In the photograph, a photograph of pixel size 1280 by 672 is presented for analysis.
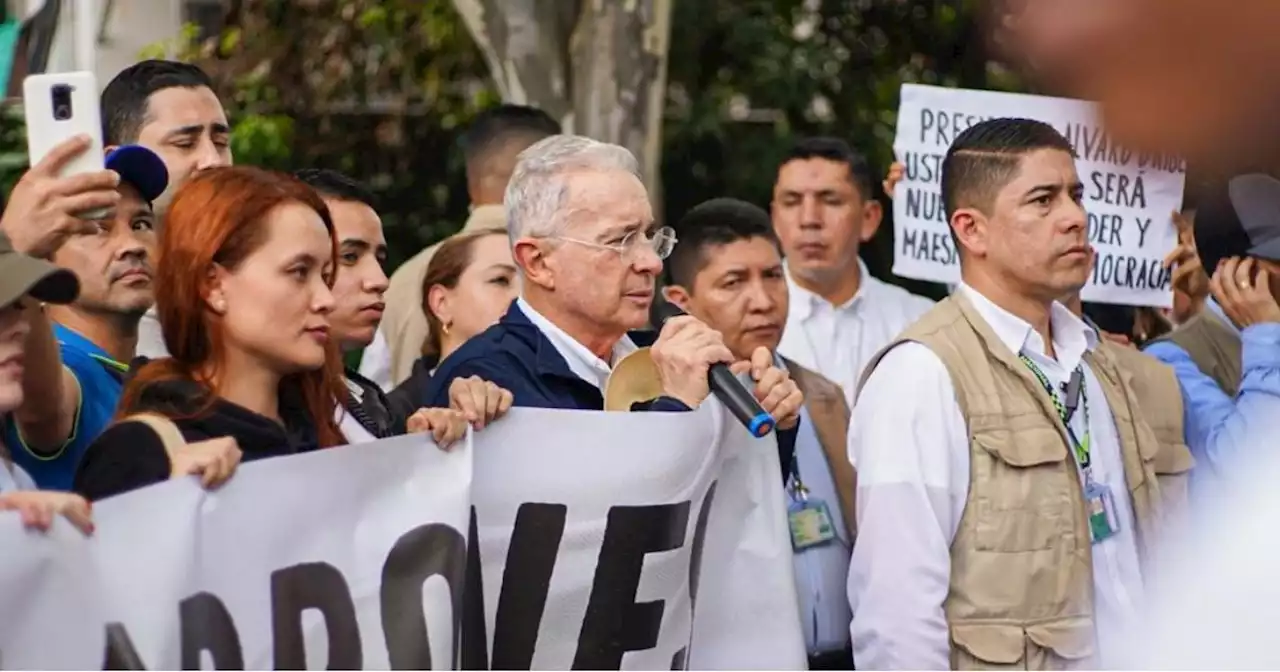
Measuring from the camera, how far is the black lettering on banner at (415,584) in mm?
3248

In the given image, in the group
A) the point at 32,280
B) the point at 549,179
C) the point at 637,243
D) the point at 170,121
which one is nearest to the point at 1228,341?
the point at 637,243

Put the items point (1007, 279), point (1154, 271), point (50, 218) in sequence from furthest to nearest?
1. point (1154, 271)
2. point (1007, 279)
3. point (50, 218)

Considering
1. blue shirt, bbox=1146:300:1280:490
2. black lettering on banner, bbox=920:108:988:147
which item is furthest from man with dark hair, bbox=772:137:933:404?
blue shirt, bbox=1146:300:1280:490

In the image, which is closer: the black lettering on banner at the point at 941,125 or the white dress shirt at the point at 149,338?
the white dress shirt at the point at 149,338

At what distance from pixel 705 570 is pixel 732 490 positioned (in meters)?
0.17

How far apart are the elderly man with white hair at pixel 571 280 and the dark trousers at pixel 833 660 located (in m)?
0.66

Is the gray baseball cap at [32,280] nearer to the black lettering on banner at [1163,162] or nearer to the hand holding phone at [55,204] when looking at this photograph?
the hand holding phone at [55,204]

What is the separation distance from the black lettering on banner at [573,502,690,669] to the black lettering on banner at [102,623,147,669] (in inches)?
36.2

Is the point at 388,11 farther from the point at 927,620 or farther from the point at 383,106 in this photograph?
the point at 927,620

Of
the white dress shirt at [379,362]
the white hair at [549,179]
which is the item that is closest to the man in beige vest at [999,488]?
the white hair at [549,179]

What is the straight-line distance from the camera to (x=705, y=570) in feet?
12.7

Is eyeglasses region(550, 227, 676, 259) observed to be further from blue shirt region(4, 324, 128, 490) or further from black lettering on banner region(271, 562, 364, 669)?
black lettering on banner region(271, 562, 364, 669)

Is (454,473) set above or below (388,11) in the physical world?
below

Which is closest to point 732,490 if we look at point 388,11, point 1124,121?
point 1124,121
